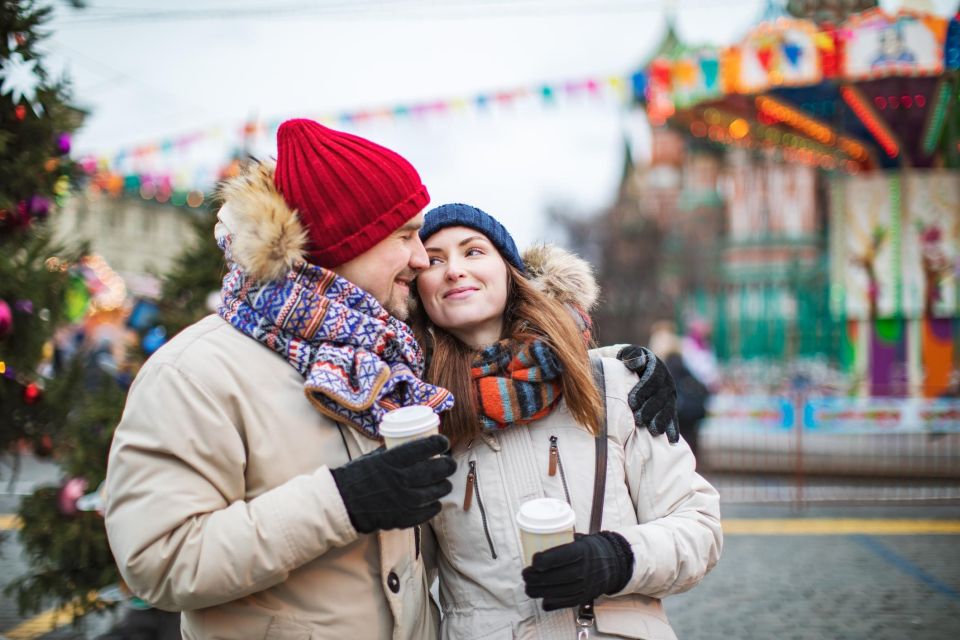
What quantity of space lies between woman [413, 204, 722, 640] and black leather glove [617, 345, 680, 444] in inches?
1.2

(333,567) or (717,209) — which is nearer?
(333,567)

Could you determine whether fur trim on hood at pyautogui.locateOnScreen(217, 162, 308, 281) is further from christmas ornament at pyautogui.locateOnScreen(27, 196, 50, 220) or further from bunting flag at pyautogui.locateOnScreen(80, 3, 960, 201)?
bunting flag at pyautogui.locateOnScreen(80, 3, 960, 201)

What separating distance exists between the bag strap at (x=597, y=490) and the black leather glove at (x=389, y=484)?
0.56m

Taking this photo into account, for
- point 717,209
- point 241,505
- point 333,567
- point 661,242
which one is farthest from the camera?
point 717,209

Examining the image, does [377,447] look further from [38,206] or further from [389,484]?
[38,206]

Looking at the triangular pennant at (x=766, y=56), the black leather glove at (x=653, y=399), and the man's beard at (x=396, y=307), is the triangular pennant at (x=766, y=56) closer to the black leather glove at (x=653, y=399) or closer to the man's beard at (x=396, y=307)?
the black leather glove at (x=653, y=399)

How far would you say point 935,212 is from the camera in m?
12.7

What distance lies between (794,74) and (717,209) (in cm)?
2215

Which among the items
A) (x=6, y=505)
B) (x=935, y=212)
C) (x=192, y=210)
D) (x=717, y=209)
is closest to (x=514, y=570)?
(x=192, y=210)

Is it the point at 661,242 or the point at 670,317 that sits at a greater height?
the point at 661,242

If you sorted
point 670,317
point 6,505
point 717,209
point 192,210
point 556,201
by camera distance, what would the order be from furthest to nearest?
point 556,201, point 717,209, point 670,317, point 6,505, point 192,210

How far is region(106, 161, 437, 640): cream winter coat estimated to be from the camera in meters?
1.64

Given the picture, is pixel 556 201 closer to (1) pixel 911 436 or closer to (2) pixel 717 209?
(2) pixel 717 209

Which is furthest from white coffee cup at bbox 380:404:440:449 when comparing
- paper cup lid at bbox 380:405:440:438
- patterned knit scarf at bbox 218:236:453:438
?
patterned knit scarf at bbox 218:236:453:438
